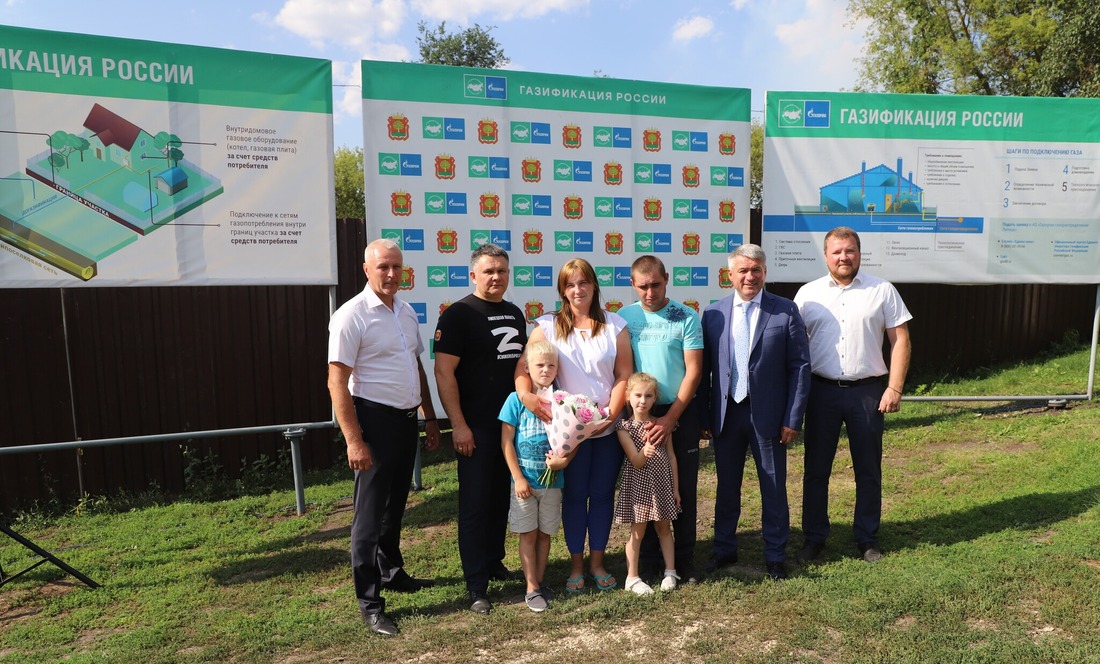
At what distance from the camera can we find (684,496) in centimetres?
370

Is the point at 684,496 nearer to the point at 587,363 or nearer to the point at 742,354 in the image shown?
the point at 742,354

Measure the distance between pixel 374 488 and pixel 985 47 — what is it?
21.8 metres

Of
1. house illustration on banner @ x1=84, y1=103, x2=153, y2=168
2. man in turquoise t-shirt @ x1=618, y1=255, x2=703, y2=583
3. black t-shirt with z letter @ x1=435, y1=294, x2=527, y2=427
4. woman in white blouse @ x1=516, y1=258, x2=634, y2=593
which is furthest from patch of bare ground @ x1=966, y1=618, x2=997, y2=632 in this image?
house illustration on banner @ x1=84, y1=103, x2=153, y2=168

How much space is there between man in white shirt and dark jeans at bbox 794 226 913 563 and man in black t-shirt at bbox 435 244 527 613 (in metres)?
1.78

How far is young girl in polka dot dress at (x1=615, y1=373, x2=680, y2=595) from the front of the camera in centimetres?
344

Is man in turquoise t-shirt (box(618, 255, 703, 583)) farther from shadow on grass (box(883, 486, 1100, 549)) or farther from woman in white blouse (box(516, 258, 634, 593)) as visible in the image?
shadow on grass (box(883, 486, 1100, 549))

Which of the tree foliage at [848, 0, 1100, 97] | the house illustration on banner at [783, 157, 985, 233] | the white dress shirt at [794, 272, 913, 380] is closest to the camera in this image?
the white dress shirt at [794, 272, 913, 380]

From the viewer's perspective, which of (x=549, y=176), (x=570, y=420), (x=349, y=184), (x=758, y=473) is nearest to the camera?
(x=570, y=420)

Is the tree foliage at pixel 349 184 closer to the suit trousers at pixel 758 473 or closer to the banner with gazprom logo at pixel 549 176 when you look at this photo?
the banner with gazprom logo at pixel 549 176

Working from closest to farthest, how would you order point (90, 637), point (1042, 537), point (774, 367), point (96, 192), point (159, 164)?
point (90, 637) < point (774, 367) < point (1042, 537) < point (96, 192) < point (159, 164)

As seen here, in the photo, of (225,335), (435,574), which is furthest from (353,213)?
(435,574)

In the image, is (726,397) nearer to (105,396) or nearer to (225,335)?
(225,335)

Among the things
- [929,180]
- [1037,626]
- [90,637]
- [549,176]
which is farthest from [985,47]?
[90,637]

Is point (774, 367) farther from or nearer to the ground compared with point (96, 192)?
nearer to the ground
